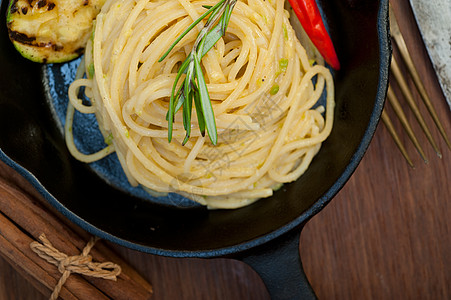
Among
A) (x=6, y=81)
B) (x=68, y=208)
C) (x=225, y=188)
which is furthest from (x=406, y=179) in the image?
(x=6, y=81)

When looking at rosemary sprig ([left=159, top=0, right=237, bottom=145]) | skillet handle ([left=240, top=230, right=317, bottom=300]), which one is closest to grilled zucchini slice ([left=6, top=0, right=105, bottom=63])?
rosemary sprig ([left=159, top=0, right=237, bottom=145])

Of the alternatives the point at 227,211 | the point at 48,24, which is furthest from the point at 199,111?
the point at 48,24

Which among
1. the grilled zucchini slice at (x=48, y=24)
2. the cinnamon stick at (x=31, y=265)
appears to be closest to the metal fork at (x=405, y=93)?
the grilled zucchini slice at (x=48, y=24)

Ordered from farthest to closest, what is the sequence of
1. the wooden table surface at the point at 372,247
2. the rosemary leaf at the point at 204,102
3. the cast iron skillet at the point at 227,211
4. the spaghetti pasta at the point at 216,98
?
the wooden table surface at the point at 372,247
the spaghetti pasta at the point at 216,98
the cast iron skillet at the point at 227,211
the rosemary leaf at the point at 204,102

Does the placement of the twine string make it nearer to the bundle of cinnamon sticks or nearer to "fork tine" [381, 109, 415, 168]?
the bundle of cinnamon sticks

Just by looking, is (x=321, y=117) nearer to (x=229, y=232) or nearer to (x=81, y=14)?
(x=229, y=232)

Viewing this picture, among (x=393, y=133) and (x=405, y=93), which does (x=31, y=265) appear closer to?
(x=393, y=133)

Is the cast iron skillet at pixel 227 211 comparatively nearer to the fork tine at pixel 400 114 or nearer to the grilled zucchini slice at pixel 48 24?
the grilled zucchini slice at pixel 48 24
